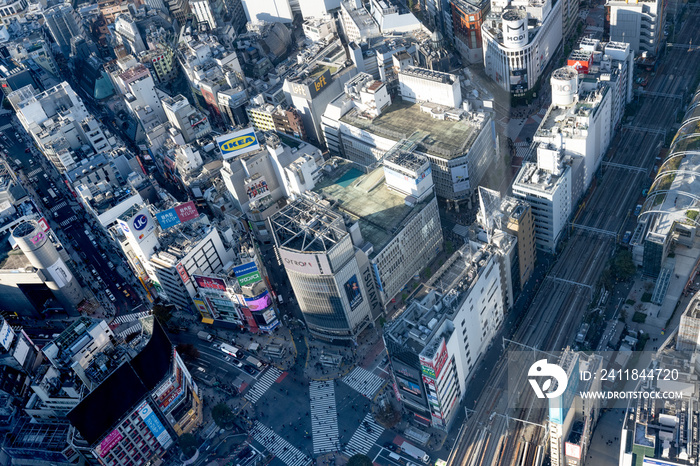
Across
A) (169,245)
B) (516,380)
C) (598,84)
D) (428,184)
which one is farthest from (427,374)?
(598,84)

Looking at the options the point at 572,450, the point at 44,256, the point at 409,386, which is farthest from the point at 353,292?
the point at 44,256

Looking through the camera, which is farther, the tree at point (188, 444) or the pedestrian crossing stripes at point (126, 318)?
the pedestrian crossing stripes at point (126, 318)

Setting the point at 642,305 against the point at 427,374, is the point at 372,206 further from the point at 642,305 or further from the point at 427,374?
the point at 642,305

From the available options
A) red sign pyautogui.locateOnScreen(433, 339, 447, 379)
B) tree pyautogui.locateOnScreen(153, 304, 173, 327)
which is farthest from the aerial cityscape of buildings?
tree pyautogui.locateOnScreen(153, 304, 173, 327)

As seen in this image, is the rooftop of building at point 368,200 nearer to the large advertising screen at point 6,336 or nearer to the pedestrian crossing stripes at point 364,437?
the pedestrian crossing stripes at point 364,437

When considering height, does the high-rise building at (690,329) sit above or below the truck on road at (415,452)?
above

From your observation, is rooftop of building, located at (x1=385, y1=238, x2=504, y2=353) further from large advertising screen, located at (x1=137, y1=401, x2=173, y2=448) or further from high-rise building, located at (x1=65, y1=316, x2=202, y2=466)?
large advertising screen, located at (x1=137, y1=401, x2=173, y2=448)
